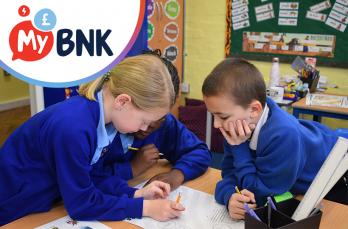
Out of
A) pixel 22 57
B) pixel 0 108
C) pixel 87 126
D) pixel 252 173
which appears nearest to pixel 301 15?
pixel 252 173

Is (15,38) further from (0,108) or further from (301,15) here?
(0,108)

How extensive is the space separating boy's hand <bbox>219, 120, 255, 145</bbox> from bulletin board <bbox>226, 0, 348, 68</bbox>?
2.44 metres

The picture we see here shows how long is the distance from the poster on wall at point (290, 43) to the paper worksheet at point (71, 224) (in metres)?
2.81

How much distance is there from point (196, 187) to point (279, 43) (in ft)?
8.33

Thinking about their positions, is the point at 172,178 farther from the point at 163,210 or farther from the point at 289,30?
the point at 289,30

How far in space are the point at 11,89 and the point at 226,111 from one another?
464cm

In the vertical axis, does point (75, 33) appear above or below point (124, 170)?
above

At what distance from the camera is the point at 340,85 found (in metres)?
3.21

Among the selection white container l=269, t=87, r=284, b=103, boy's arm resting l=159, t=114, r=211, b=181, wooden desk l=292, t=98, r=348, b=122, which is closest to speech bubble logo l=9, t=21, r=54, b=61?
boy's arm resting l=159, t=114, r=211, b=181

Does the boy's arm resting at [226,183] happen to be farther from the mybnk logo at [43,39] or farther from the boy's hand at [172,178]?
the mybnk logo at [43,39]

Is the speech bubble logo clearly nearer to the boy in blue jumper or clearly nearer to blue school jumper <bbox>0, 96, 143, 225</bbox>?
blue school jumper <bbox>0, 96, 143, 225</bbox>

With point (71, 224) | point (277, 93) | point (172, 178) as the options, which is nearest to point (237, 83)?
point (172, 178)

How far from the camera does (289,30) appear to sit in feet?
11.0

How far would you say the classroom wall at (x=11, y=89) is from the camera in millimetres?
4922
